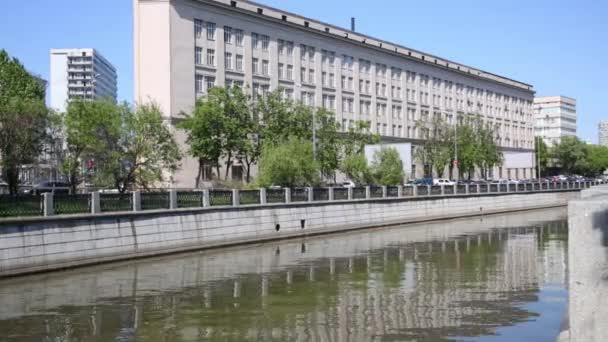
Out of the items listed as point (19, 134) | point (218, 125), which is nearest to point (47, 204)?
point (19, 134)

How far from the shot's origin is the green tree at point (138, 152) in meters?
41.8

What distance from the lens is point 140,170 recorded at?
42.5 meters

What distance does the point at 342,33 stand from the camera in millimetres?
84562

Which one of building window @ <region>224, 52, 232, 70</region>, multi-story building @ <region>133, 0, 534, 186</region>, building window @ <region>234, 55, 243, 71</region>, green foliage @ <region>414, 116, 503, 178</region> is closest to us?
multi-story building @ <region>133, 0, 534, 186</region>

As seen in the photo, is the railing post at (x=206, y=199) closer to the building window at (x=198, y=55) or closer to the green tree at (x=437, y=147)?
the building window at (x=198, y=55)

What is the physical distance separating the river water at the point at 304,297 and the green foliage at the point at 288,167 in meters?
13.4

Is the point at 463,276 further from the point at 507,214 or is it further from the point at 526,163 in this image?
the point at 526,163

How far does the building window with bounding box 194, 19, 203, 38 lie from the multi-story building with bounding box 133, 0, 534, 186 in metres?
0.09

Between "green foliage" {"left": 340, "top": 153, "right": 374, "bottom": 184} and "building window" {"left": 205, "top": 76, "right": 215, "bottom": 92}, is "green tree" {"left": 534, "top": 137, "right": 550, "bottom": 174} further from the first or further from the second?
"building window" {"left": 205, "top": 76, "right": 215, "bottom": 92}

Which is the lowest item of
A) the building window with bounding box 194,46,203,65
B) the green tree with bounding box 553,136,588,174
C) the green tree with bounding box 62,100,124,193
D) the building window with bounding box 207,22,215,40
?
the green tree with bounding box 62,100,124,193

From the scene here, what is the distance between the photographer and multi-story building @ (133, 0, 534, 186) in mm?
63188

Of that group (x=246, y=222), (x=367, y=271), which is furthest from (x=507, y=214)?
(x=367, y=271)

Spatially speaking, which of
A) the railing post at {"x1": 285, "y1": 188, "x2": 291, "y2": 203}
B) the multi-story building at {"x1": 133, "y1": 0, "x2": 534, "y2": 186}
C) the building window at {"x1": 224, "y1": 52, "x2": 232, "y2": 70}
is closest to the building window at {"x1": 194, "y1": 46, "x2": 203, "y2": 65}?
the multi-story building at {"x1": 133, "y1": 0, "x2": 534, "y2": 186}

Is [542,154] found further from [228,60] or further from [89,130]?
[89,130]
